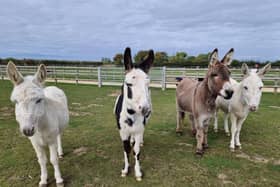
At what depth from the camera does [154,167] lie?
3219mm

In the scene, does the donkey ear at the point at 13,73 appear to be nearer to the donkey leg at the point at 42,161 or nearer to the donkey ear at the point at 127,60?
the donkey leg at the point at 42,161

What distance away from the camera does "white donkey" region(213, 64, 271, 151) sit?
3223 mm

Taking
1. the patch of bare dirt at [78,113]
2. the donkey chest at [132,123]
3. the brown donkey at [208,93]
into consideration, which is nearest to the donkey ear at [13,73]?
the donkey chest at [132,123]

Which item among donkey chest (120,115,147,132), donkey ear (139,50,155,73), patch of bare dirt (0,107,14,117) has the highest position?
donkey ear (139,50,155,73)

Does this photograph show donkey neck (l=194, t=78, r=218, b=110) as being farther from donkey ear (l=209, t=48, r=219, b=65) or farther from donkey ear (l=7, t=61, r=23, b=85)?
donkey ear (l=7, t=61, r=23, b=85)

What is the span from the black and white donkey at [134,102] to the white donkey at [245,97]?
200 cm

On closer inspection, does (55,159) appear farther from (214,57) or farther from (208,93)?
(214,57)

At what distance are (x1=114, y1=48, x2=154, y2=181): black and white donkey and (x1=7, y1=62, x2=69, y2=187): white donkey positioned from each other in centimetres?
98

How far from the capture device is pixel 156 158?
3537 mm

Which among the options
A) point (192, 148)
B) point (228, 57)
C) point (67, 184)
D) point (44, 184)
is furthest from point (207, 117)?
point (44, 184)

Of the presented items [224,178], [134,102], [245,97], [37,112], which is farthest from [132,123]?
[245,97]

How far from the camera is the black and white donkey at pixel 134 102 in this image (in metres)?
2.18

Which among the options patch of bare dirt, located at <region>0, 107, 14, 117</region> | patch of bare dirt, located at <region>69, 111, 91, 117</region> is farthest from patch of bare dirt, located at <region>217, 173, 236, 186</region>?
patch of bare dirt, located at <region>0, 107, 14, 117</region>

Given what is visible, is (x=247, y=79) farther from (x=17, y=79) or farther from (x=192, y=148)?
(x=17, y=79)
